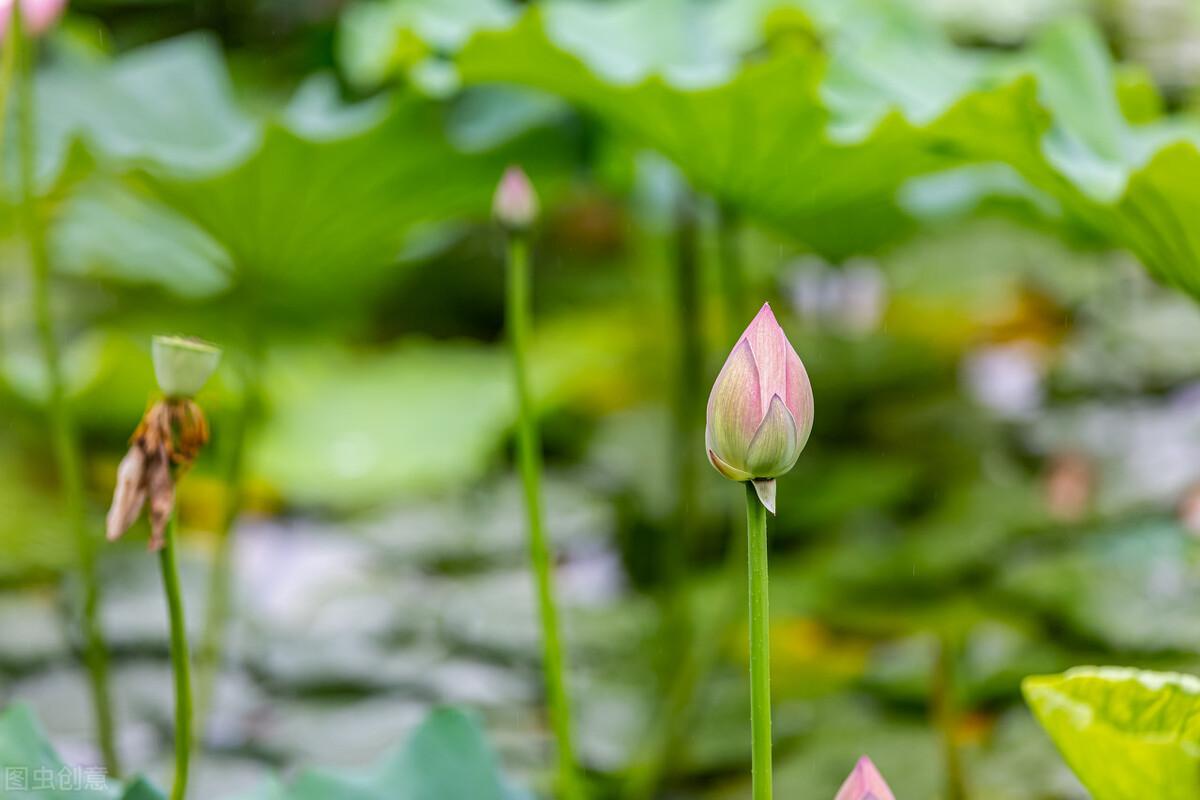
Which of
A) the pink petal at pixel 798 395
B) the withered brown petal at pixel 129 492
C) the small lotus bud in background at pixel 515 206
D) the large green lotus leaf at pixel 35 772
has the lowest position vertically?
the large green lotus leaf at pixel 35 772

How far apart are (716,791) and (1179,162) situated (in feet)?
2.11

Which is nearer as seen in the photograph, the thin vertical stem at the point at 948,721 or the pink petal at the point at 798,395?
the pink petal at the point at 798,395

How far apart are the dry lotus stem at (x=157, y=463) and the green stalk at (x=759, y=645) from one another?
22 cm

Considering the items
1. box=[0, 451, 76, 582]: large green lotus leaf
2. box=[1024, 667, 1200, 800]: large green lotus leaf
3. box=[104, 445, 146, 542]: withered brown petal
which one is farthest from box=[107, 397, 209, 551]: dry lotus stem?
box=[0, 451, 76, 582]: large green lotus leaf

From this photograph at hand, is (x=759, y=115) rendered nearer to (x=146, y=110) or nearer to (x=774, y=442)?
(x=774, y=442)

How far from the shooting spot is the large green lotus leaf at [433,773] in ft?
1.81

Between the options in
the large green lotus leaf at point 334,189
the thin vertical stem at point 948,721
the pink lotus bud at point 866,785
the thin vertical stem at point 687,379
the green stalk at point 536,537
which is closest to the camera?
the pink lotus bud at point 866,785

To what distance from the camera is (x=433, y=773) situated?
0.57 m

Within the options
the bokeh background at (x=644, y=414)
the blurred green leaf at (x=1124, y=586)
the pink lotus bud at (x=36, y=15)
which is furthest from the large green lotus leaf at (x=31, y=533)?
the blurred green leaf at (x=1124, y=586)

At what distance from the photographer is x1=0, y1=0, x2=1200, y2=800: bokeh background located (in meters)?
0.86

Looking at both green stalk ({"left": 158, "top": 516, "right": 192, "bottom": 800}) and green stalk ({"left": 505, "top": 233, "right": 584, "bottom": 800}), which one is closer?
green stalk ({"left": 158, "top": 516, "right": 192, "bottom": 800})

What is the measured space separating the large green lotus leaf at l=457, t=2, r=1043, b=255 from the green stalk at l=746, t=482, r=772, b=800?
0.42 m

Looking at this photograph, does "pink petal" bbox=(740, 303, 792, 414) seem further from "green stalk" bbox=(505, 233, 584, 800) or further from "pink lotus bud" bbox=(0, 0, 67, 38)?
"pink lotus bud" bbox=(0, 0, 67, 38)

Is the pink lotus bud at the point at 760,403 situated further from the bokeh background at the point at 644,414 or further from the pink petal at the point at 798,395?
the bokeh background at the point at 644,414
